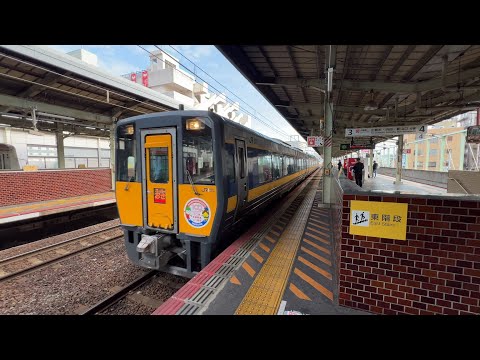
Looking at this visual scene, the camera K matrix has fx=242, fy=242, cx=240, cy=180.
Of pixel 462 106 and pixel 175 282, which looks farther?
pixel 462 106

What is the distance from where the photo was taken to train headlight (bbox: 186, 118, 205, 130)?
409cm

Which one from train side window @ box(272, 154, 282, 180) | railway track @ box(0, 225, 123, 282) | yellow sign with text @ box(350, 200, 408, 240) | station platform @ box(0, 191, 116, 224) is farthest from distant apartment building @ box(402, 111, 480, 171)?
station platform @ box(0, 191, 116, 224)

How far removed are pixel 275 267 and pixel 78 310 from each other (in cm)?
313

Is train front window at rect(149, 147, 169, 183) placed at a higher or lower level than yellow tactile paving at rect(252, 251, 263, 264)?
higher

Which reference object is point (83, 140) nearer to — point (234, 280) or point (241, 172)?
point (241, 172)

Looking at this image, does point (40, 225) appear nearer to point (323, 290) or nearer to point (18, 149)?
point (323, 290)

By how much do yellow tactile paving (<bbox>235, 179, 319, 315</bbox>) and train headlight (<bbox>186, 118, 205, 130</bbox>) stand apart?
255cm

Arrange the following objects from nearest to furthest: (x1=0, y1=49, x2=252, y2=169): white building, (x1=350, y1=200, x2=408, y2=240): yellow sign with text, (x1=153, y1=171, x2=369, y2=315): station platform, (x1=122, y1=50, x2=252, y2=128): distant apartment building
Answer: (x1=350, y1=200, x2=408, y2=240): yellow sign with text
(x1=153, y1=171, x2=369, y2=315): station platform
(x1=0, y1=49, x2=252, y2=169): white building
(x1=122, y1=50, x2=252, y2=128): distant apartment building

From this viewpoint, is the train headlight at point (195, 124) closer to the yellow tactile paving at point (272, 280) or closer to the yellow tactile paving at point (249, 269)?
the yellow tactile paving at point (249, 269)

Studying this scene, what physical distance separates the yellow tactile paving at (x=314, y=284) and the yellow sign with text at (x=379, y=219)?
3.12ft

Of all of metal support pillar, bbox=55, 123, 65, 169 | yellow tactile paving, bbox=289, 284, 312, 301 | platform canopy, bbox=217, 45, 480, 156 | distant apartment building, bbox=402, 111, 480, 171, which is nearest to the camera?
yellow tactile paving, bbox=289, 284, 312, 301

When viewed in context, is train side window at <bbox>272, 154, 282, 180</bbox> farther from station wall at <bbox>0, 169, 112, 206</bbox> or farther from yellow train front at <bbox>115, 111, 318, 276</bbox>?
station wall at <bbox>0, 169, 112, 206</bbox>

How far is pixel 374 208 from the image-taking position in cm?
256
